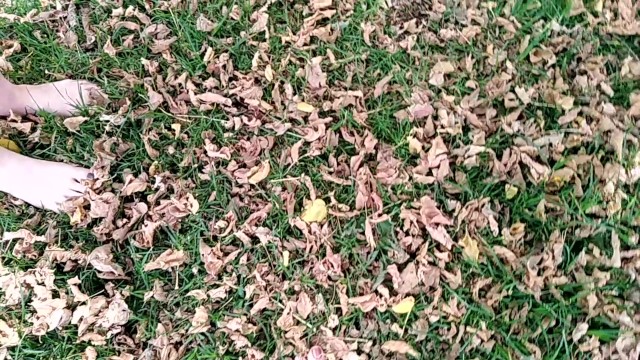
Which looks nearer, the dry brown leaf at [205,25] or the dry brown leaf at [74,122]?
the dry brown leaf at [74,122]

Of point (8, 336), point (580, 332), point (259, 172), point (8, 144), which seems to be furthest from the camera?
point (8, 144)

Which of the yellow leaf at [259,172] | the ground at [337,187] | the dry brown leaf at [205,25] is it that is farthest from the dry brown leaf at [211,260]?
the dry brown leaf at [205,25]

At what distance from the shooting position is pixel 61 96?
1762 mm

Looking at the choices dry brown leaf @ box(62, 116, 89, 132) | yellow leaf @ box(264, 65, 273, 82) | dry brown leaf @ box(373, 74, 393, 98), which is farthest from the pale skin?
dry brown leaf @ box(373, 74, 393, 98)

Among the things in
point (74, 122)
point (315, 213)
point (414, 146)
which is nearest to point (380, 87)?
point (414, 146)

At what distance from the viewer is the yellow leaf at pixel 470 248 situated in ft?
4.90

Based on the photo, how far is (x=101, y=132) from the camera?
1738 mm

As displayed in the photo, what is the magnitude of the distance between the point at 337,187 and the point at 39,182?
724 millimetres

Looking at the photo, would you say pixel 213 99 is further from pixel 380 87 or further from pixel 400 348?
pixel 400 348

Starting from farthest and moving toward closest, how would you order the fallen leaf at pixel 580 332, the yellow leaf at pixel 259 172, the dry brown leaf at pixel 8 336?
1. the yellow leaf at pixel 259 172
2. the dry brown leaf at pixel 8 336
3. the fallen leaf at pixel 580 332

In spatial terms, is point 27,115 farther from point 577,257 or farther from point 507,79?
point 577,257

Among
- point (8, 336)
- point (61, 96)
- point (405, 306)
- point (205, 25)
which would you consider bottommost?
point (8, 336)

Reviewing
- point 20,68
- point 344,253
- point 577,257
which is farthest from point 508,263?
point 20,68

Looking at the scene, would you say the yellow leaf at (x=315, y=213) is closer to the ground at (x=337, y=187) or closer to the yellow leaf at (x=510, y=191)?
the ground at (x=337, y=187)
